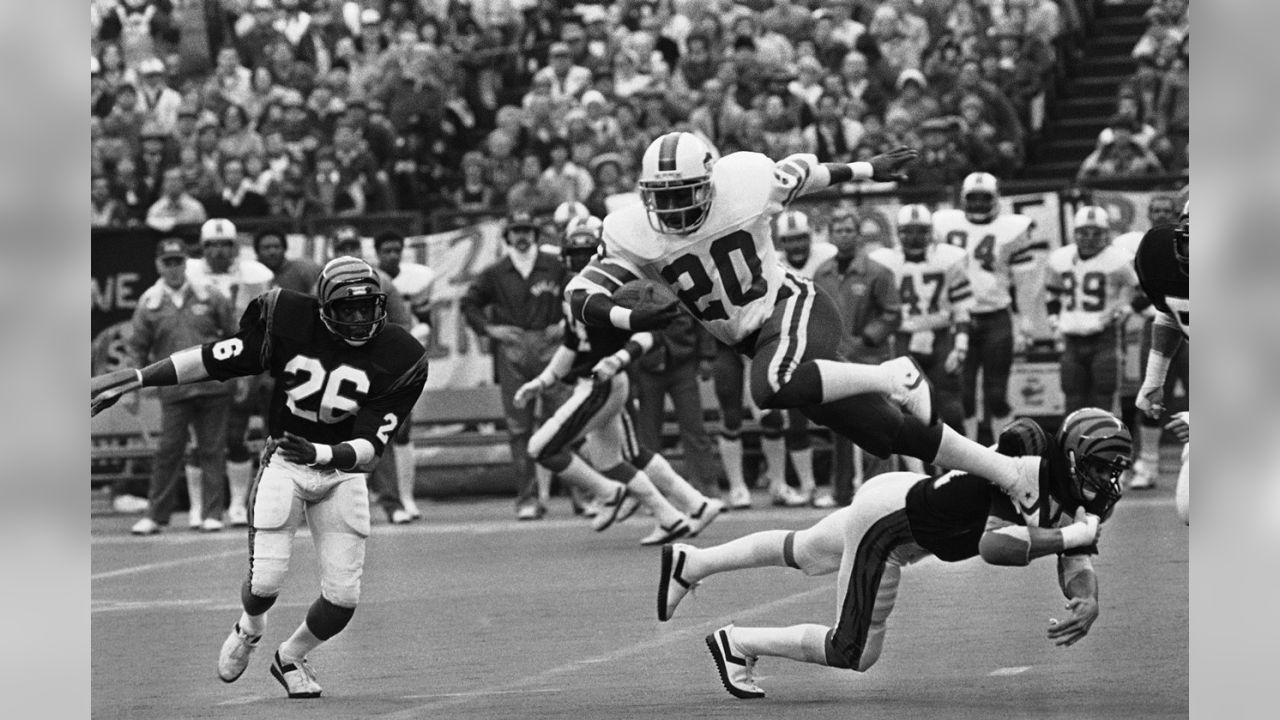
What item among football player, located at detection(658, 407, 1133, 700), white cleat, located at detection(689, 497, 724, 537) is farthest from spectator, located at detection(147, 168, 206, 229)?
football player, located at detection(658, 407, 1133, 700)

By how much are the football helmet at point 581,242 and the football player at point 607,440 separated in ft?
1.82

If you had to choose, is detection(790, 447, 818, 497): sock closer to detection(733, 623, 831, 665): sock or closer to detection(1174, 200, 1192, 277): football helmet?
detection(1174, 200, 1192, 277): football helmet

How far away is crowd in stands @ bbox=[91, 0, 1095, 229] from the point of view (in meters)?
16.0

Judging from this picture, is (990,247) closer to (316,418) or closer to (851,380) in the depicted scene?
(851,380)

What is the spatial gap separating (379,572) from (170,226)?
5.38 metres

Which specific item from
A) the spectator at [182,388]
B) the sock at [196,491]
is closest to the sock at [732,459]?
the spectator at [182,388]

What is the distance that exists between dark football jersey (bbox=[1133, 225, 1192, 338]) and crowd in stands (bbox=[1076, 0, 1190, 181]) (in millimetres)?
7044

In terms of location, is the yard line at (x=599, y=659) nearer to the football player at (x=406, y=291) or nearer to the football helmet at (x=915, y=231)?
the football helmet at (x=915, y=231)

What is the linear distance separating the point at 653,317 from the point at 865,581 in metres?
1.75

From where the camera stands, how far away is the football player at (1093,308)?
13.5 meters

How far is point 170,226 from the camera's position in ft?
50.6

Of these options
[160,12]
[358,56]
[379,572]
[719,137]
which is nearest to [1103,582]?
[379,572]

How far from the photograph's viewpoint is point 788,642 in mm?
6641

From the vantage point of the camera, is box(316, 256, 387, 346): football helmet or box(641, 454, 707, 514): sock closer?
box(316, 256, 387, 346): football helmet
